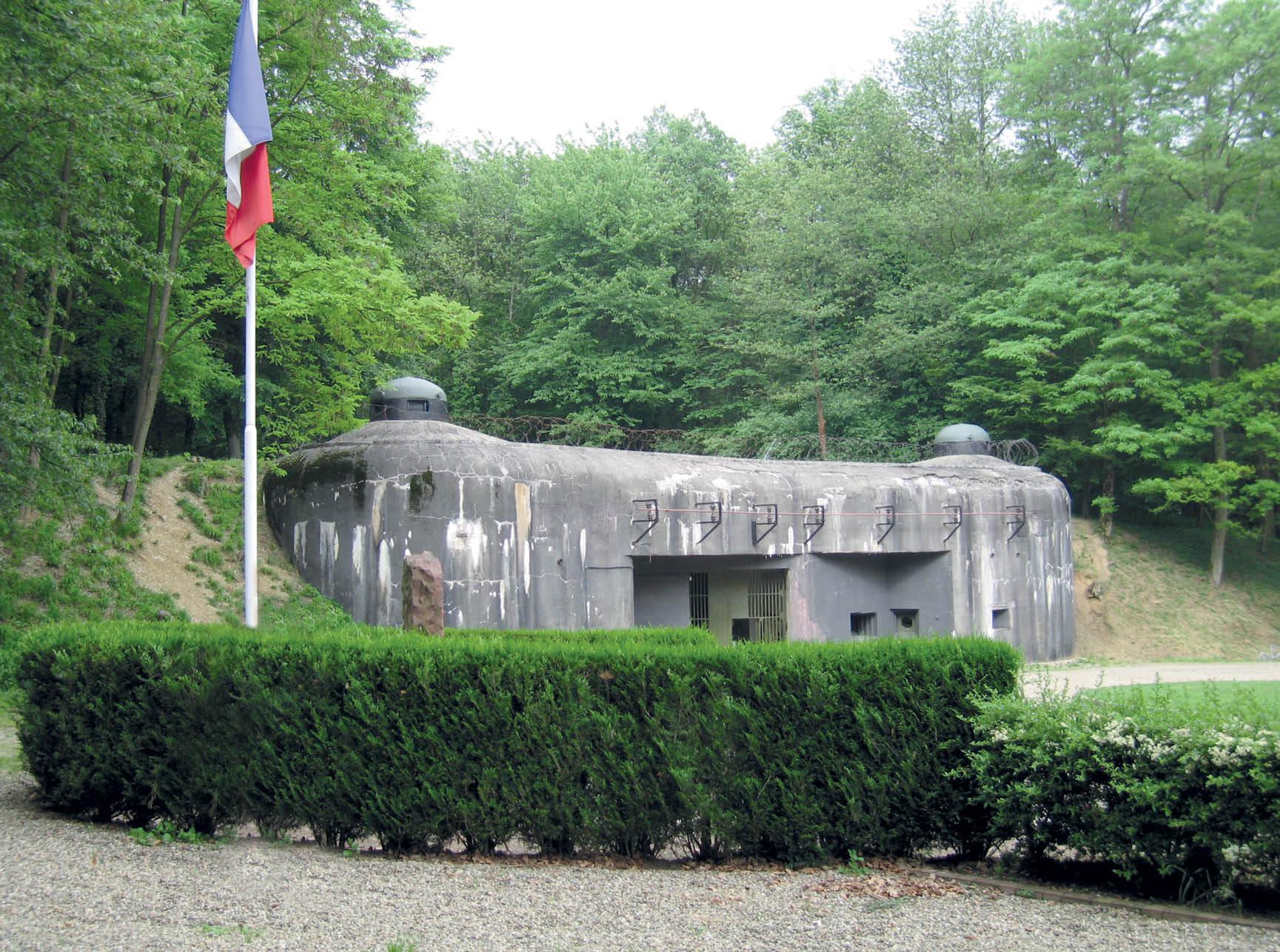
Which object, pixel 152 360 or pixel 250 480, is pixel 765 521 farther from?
pixel 250 480

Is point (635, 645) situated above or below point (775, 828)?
above

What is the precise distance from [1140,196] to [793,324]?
397 inches

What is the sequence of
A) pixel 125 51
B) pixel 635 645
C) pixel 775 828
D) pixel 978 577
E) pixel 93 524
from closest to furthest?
pixel 775 828 → pixel 635 645 → pixel 125 51 → pixel 93 524 → pixel 978 577

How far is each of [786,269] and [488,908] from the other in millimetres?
28641

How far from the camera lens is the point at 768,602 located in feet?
69.8

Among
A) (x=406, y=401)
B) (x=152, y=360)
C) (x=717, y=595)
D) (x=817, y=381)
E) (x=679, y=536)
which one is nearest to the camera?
A: (x=152, y=360)

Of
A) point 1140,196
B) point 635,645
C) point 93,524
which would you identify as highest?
point 1140,196

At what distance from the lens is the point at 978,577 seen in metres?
23.2

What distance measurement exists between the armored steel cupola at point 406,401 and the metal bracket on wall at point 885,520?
871cm

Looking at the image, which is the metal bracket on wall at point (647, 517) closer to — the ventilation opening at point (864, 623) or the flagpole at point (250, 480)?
the ventilation opening at point (864, 623)

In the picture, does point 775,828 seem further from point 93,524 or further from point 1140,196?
point 1140,196

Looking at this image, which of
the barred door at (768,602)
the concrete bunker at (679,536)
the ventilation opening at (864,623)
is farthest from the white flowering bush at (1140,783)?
the ventilation opening at (864,623)

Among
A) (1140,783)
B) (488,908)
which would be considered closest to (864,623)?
(1140,783)

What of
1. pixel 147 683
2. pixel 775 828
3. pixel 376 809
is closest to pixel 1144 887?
pixel 775 828
